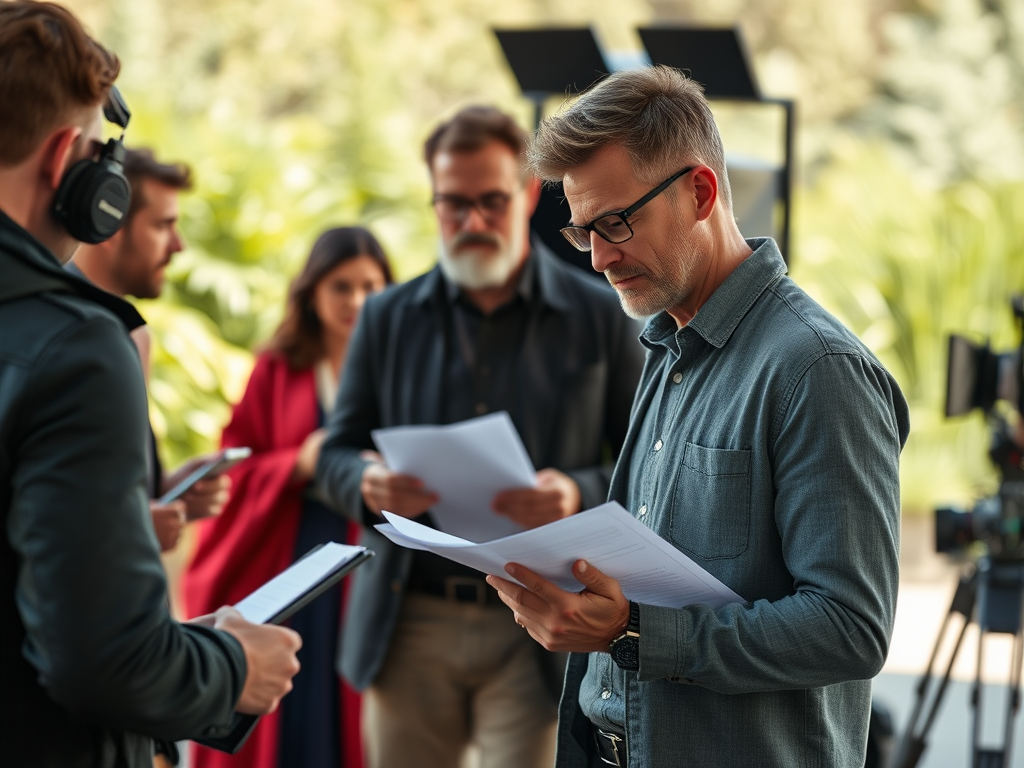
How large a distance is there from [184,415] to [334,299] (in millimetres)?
2416

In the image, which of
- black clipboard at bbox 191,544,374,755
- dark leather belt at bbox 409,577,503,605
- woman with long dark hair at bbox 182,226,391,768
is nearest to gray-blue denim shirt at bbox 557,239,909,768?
black clipboard at bbox 191,544,374,755

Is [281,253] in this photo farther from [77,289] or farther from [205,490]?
[77,289]

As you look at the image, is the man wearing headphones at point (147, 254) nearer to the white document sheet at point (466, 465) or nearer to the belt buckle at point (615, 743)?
the white document sheet at point (466, 465)

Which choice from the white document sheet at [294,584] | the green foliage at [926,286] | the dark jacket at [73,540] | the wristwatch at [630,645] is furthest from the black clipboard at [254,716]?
the green foliage at [926,286]

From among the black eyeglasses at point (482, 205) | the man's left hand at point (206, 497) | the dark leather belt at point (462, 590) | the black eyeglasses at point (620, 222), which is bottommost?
the dark leather belt at point (462, 590)

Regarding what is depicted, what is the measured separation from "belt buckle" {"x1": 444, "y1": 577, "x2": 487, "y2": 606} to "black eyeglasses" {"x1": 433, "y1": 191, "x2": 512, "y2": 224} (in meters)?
0.80

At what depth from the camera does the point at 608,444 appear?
2.63 metres

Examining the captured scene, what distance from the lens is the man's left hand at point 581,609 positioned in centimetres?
138

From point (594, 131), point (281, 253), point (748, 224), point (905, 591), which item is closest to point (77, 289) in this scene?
point (594, 131)

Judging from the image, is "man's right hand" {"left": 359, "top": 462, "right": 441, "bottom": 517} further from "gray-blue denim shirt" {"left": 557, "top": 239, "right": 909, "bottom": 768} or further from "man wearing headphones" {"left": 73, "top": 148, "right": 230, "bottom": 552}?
"gray-blue denim shirt" {"left": 557, "top": 239, "right": 909, "bottom": 768}

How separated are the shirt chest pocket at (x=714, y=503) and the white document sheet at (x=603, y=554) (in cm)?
7

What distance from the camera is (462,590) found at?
246 centimetres

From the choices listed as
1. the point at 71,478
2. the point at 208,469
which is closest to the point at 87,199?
the point at 71,478

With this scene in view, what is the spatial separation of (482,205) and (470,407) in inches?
18.2
